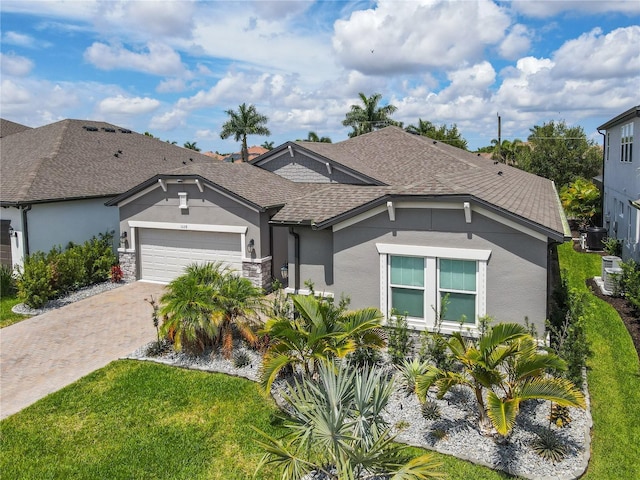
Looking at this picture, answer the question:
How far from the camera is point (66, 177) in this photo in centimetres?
2027

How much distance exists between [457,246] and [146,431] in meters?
7.22

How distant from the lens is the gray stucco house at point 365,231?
10.2m

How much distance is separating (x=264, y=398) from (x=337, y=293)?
3.53 metres

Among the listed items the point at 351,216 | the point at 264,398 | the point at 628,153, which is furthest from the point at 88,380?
the point at 628,153

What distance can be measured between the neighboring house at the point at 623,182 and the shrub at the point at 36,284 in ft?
59.9

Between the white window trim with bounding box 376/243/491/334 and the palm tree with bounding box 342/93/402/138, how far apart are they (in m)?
39.7

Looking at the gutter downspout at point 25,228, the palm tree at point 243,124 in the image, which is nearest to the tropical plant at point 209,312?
the gutter downspout at point 25,228

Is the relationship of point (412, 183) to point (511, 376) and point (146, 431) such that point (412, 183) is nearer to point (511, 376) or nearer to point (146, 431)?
point (511, 376)

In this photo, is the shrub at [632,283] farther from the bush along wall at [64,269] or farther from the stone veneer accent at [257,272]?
the bush along wall at [64,269]

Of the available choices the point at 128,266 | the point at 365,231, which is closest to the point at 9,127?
the point at 128,266

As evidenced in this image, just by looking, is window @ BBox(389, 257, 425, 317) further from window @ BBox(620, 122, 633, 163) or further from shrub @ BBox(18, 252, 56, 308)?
window @ BBox(620, 122, 633, 163)

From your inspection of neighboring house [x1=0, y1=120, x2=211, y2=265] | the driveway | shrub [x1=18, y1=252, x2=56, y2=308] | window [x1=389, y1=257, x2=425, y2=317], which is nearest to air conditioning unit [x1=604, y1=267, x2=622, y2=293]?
window [x1=389, y1=257, x2=425, y2=317]

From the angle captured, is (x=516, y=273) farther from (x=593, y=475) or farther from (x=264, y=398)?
(x=264, y=398)

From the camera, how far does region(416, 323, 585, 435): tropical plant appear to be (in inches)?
264
